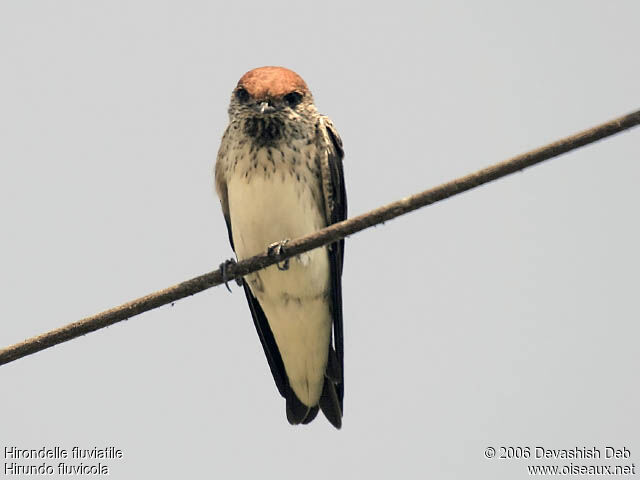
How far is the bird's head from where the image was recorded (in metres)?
6.48

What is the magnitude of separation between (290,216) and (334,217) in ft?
1.33

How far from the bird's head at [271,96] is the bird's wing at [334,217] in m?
0.24

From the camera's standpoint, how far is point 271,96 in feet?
21.3

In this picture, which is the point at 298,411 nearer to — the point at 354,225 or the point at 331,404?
the point at 331,404

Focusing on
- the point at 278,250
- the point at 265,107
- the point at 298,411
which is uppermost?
the point at 265,107

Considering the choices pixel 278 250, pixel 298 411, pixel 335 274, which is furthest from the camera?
pixel 298 411

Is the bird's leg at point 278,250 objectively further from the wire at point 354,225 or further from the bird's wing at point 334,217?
the bird's wing at point 334,217

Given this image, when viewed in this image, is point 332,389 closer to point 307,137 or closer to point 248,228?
point 248,228

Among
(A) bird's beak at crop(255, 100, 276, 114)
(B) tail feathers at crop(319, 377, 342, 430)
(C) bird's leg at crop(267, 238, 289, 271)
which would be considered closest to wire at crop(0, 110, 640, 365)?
(C) bird's leg at crop(267, 238, 289, 271)

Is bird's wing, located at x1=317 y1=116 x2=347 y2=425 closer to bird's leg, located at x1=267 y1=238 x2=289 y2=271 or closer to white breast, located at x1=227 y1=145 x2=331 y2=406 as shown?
white breast, located at x1=227 y1=145 x2=331 y2=406

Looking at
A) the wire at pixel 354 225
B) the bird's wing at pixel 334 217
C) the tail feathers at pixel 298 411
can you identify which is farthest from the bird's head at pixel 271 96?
the tail feathers at pixel 298 411

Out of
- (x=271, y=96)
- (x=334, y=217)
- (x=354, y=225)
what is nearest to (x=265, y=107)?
(x=271, y=96)

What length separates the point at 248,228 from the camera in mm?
6512

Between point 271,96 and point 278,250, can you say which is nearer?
point 278,250
